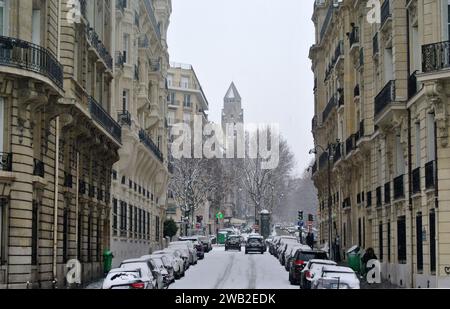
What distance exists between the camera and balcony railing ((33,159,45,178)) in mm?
30172

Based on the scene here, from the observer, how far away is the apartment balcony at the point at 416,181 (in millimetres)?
32969

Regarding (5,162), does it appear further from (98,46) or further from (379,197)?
(379,197)

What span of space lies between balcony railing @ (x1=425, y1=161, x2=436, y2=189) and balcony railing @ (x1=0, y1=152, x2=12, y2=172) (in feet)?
46.7

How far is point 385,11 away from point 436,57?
11.5 metres

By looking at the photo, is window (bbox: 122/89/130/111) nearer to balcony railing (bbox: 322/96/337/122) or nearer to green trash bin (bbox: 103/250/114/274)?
green trash bin (bbox: 103/250/114/274)

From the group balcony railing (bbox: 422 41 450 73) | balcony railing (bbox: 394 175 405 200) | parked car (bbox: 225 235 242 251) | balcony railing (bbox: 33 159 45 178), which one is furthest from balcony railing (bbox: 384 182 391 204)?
parked car (bbox: 225 235 242 251)

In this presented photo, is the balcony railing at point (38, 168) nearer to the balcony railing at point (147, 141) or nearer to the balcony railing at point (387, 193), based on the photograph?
the balcony railing at point (387, 193)

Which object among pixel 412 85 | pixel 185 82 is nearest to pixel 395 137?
pixel 412 85

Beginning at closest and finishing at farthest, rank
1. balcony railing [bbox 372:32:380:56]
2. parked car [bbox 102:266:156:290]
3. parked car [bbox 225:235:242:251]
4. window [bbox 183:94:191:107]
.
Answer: parked car [bbox 102:266:156:290]
balcony railing [bbox 372:32:380:56]
parked car [bbox 225:235:242:251]
window [bbox 183:94:191:107]

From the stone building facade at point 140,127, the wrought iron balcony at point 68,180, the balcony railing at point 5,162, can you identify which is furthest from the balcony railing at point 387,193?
the balcony railing at point 5,162

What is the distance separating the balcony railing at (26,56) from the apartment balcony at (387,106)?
14.1 metres

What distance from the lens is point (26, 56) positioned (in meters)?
28.3
